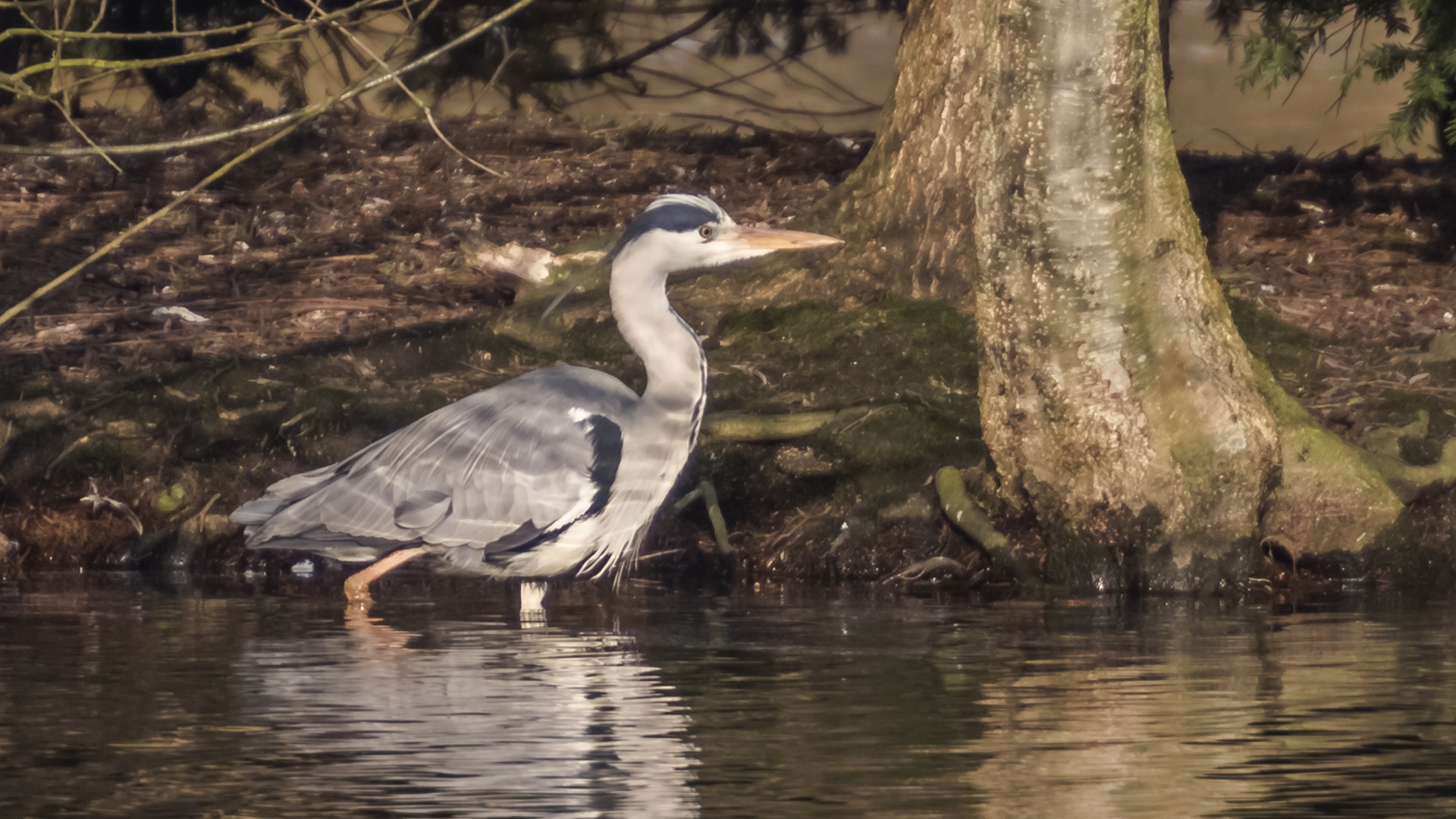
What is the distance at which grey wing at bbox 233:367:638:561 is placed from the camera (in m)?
9.63

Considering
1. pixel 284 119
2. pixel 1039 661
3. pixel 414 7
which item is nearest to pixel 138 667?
pixel 284 119

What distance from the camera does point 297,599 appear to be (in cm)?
1037

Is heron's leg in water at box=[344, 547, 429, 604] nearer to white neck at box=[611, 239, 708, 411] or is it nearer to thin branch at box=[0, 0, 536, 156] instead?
white neck at box=[611, 239, 708, 411]

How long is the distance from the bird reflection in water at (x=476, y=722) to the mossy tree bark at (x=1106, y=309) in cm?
292

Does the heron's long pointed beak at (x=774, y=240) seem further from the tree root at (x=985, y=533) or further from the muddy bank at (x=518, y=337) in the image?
the muddy bank at (x=518, y=337)

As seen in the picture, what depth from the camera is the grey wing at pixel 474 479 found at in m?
9.63

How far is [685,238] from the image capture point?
392 inches

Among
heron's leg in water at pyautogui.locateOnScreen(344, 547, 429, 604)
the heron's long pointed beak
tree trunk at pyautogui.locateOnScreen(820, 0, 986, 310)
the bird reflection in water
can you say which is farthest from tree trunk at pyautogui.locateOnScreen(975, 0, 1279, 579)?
heron's leg in water at pyautogui.locateOnScreen(344, 547, 429, 604)

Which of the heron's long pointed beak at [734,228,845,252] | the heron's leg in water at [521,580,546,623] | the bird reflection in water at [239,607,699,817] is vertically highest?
the heron's long pointed beak at [734,228,845,252]

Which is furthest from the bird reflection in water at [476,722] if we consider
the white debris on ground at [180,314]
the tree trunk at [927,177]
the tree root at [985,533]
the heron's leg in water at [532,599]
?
the white debris on ground at [180,314]

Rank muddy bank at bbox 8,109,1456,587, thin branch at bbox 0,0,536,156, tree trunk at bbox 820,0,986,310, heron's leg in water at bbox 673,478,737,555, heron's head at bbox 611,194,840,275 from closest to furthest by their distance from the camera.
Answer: thin branch at bbox 0,0,536,156 → heron's head at bbox 611,194,840,275 → heron's leg in water at bbox 673,478,737,555 → muddy bank at bbox 8,109,1456,587 → tree trunk at bbox 820,0,986,310

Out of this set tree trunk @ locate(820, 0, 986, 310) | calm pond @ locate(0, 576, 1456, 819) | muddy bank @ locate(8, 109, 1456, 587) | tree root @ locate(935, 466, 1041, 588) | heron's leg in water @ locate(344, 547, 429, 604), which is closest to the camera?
calm pond @ locate(0, 576, 1456, 819)

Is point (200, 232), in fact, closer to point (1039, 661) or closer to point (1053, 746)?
point (1039, 661)

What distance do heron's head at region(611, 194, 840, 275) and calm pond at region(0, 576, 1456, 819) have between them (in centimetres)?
170
